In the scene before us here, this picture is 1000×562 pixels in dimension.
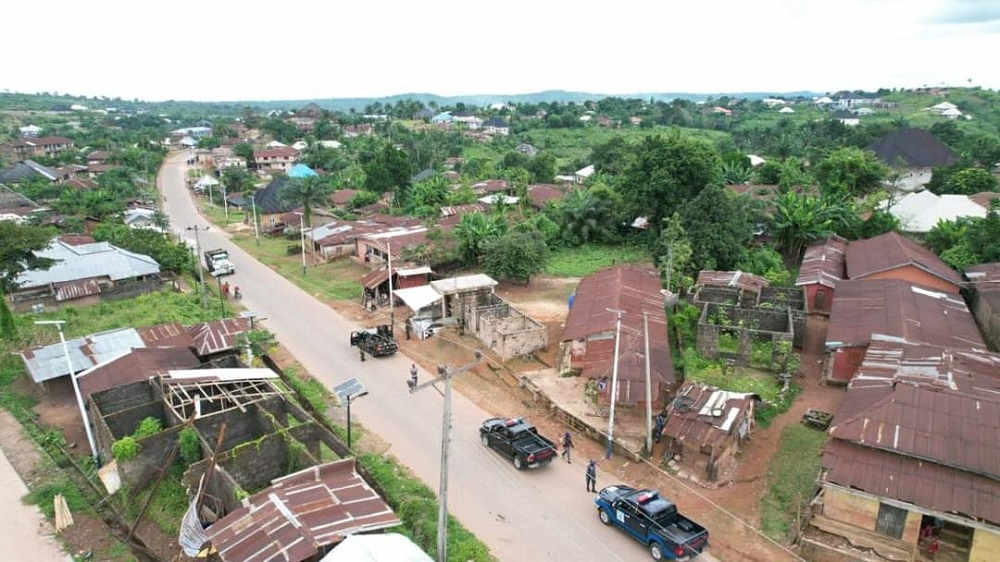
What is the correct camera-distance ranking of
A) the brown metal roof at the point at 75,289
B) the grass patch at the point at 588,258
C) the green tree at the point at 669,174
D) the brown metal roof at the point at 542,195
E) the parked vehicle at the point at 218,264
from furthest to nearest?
the brown metal roof at the point at 542,195, the green tree at the point at 669,174, the parked vehicle at the point at 218,264, the grass patch at the point at 588,258, the brown metal roof at the point at 75,289

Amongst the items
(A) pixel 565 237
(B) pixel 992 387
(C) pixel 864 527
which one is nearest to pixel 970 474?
(C) pixel 864 527

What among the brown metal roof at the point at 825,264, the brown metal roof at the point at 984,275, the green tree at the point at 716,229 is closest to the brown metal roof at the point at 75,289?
the green tree at the point at 716,229

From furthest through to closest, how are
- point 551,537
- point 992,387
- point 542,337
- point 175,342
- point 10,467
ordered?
point 542,337 → point 175,342 → point 10,467 → point 992,387 → point 551,537

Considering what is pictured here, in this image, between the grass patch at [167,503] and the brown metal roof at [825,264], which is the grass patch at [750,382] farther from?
the grass patch at [167,503]

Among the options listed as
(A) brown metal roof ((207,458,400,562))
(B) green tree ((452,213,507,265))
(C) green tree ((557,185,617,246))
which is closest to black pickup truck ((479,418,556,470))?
(A) brown metal roof ((207,458,400,562))

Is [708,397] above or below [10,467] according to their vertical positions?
above

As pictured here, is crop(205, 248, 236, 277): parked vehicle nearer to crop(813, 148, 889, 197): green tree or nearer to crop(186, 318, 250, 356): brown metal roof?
crop(186, 318, 250, 356): brown metal roof

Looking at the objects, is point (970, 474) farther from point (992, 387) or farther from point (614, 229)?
point (614, 229)
